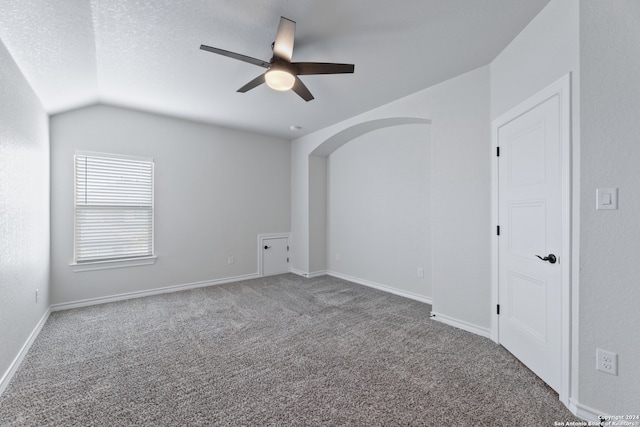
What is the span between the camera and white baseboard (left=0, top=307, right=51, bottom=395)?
2.01m

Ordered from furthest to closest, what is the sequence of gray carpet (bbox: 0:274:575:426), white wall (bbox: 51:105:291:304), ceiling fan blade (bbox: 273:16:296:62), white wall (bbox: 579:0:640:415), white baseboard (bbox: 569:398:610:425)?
white wall (bbox: 51:105:291:304) < ceiling fan blade (bbox: 273:16:296:62) < gray carpet (bbox: 0:274:575:426) < white baseboard (bbox: 569:398:610:425) < white wall (bbox: 579:0:640:415)

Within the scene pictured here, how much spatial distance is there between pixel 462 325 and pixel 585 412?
1.35 meters

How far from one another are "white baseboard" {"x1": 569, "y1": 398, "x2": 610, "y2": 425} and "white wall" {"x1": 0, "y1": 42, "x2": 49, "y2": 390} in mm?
3796

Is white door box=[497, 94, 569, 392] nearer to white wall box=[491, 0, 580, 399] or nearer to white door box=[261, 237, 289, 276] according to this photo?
white wall box=[491, 0, 580, 399]

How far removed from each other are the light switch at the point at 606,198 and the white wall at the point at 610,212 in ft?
0.07

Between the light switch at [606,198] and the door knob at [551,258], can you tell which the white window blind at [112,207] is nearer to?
the door knob at [551,258]

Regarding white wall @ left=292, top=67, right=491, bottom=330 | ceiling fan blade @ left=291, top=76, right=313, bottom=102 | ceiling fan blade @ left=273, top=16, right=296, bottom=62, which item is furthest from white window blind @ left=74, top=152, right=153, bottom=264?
white wall @ left=292, top=67, right=491, bottom=330

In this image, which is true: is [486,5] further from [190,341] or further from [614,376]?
[190,341]

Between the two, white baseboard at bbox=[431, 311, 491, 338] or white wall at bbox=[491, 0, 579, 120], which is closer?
white wall at bbox=[491, 0, 579, 120]

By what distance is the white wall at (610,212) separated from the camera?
1525mm

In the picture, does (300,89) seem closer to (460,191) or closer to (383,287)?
(460,191)

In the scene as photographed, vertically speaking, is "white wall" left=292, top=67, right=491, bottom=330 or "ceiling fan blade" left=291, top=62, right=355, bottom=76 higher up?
"ceiling fan blade" left=291, top=62, right=355, bottom=76

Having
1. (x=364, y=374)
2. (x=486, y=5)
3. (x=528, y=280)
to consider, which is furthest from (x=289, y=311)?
(x=486, y=5)

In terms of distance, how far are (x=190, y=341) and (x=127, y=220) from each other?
229 cm
